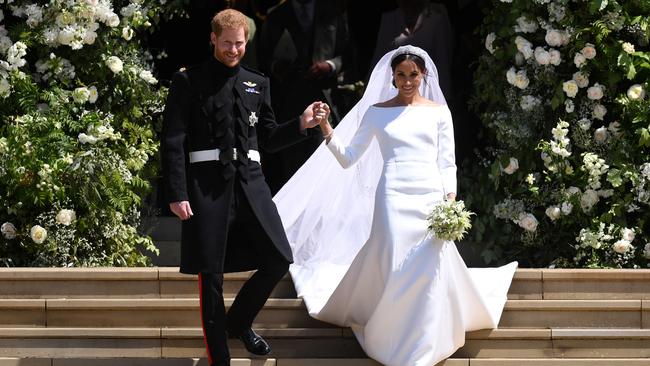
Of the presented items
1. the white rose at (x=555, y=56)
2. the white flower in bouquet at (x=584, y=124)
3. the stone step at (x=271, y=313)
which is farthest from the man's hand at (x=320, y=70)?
the stone step at (x=271, y=313)

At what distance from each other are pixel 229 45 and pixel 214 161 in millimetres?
592

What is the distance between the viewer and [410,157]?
805 centimetres

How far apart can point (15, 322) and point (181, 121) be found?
200 cm

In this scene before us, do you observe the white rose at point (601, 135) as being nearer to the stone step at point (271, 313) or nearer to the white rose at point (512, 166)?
the white rose at point (512, 166)

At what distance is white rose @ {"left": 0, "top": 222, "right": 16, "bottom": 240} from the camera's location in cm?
952

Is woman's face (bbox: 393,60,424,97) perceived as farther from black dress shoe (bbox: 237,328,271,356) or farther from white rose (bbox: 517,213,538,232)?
white rose (bbox: 517,213,538,232)

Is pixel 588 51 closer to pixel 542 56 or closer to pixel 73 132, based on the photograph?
pixel 542 56

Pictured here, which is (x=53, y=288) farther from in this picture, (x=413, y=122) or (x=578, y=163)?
(x=578, y=163)

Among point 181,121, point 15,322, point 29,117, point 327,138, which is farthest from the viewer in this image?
point 29,117

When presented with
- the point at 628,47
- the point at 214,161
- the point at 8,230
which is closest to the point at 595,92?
the point at 628,47

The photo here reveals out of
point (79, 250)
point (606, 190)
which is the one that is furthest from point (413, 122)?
point (79, 250)

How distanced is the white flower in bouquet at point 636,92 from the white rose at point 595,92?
0.19 meters

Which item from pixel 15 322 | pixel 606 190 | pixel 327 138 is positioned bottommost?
pixel 15 322

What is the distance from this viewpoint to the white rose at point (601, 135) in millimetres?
9828
